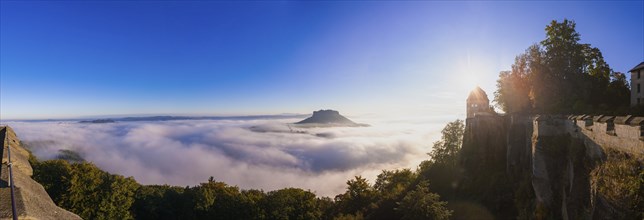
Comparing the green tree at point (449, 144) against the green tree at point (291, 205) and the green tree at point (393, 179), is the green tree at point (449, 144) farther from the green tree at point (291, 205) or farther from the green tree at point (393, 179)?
the green tree at point (291, 205)

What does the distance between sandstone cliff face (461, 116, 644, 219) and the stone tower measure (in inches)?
439

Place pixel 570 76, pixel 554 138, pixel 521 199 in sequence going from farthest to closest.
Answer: pixel 570 76, pixel 521 199, pixel 554 138

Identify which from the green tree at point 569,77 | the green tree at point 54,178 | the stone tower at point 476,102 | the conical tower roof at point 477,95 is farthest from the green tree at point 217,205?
the conical tower roof at point 477,95

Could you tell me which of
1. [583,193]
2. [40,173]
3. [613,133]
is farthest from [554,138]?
[40,173]

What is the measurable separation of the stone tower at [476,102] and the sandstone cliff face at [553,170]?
439 inches

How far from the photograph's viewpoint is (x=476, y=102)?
4934cm

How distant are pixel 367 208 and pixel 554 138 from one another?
59.7 feet

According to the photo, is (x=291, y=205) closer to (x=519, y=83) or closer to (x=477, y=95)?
(x=519, y=83)

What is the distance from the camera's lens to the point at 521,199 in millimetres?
23859

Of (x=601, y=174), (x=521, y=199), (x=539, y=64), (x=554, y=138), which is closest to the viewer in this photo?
(x=601, y=174)

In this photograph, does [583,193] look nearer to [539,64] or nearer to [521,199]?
[521,199]

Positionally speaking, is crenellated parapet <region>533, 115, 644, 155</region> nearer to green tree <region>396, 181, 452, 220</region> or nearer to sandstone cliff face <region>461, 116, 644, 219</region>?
sandstone cliff face <region>461, 116, 644, 219</region>

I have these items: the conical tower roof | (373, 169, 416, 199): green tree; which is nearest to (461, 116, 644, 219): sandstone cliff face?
(373, 169, 416, 199): green tree

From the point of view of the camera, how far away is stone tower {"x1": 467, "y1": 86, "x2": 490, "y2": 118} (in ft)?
160
